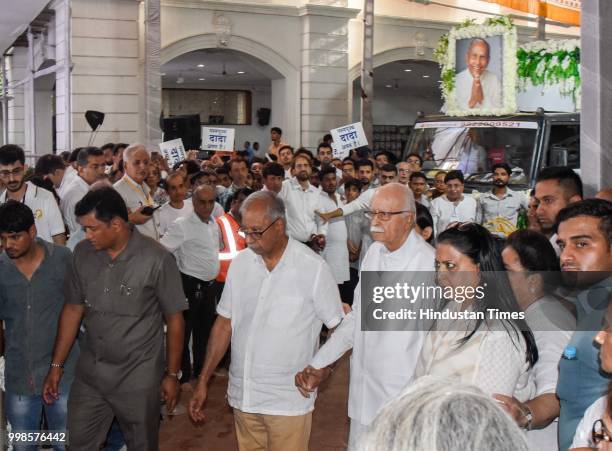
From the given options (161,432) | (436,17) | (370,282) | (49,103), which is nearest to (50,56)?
(49,103)

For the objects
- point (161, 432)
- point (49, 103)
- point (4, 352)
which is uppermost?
point (49, 103)

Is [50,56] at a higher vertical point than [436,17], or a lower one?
lower

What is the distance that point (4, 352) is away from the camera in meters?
5.16

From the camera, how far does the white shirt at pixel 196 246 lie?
7508 mm

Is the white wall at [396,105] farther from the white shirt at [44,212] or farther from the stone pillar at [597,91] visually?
the white shirt at [44,212]

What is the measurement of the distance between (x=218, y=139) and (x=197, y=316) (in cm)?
658

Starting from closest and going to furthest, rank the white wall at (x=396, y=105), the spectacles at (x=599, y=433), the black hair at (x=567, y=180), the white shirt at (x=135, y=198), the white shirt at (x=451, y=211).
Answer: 1. the spectacles at (x=599, y=433)
2. the black hair at (x=567, y=180)
3. the white shirt at (x=135, y=198)
4. the white shirt at (x=451, y=211)
5. the white wall at (x=396, y=105)

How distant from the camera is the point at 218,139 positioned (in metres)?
14.0

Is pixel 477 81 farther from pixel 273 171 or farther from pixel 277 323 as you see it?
pixel 277 323

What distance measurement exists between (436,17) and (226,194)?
1561 cm

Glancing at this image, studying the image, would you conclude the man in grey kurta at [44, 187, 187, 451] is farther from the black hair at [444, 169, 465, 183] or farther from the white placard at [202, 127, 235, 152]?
the white placard at [202, 127, 235, 152]

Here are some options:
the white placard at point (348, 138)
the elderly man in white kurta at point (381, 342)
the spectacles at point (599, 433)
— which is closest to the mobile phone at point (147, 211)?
the elderly man in white kurta at point (381, 342)

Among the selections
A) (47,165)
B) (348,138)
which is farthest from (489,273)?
(348,138)

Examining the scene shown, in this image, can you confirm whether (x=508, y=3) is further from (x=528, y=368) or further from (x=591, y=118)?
(x=528, y=368)
